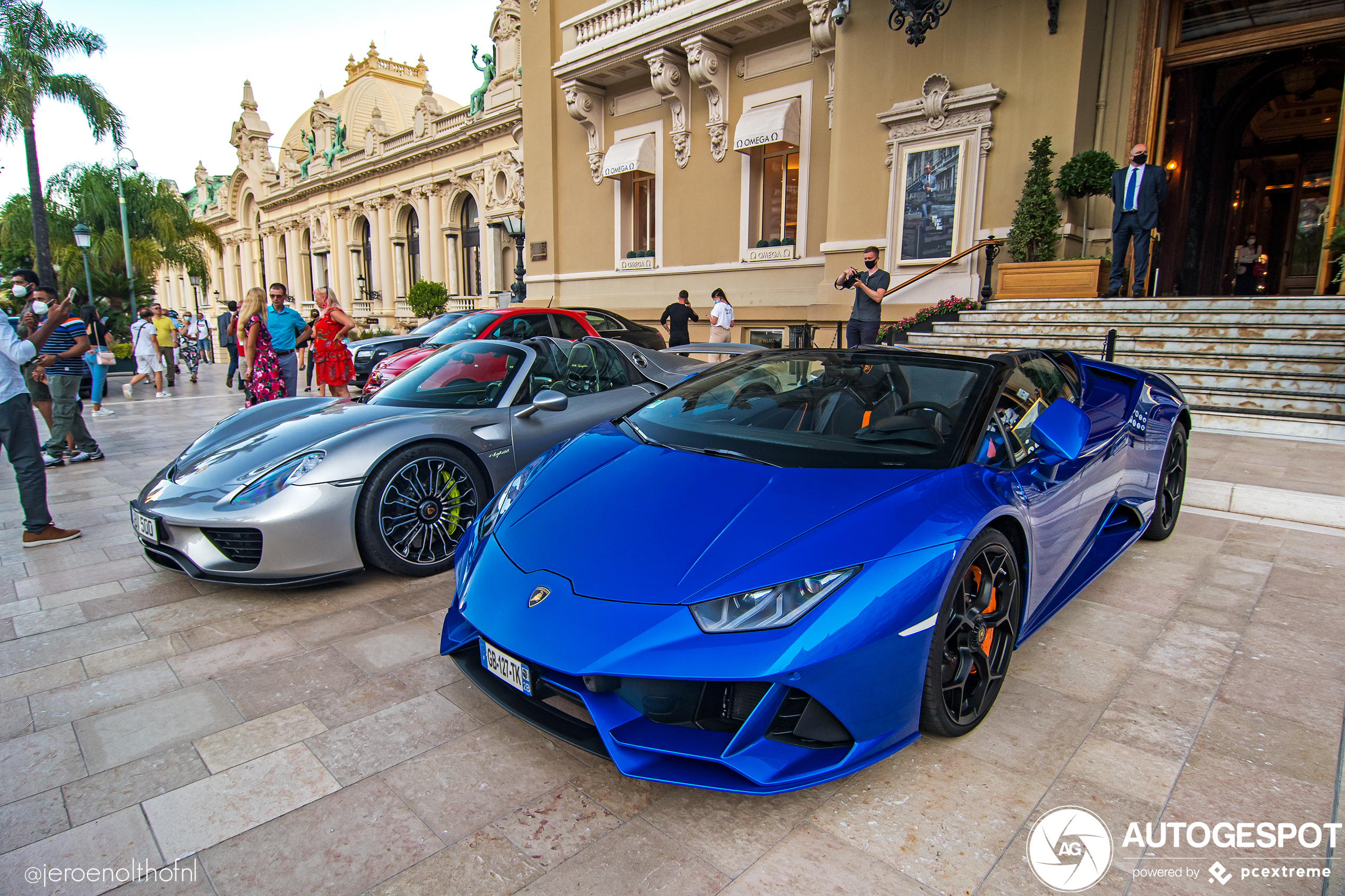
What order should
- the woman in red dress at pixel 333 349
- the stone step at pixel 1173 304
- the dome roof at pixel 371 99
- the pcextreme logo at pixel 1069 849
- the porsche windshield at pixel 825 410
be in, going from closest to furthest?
the pcextreme logo at pixel 1069 849, the porsche windshield at pixel 825 410, the stone step at pixel 1173 304, the woman in red dress at pixel 333 349, the dome roof at pixel 371 99

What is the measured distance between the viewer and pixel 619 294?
16891mm

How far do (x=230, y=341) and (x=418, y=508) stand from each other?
1379cm

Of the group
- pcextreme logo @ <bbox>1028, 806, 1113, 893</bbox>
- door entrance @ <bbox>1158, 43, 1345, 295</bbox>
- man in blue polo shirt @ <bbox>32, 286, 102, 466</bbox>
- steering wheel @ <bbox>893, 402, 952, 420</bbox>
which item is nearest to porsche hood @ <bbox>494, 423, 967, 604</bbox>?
steering wheel @ <bbox>893, 402, 952, 420</bbox>

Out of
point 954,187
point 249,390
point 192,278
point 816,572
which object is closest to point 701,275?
point 954,187

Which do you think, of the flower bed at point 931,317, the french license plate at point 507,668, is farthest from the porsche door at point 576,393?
the flower bed at point 931,317

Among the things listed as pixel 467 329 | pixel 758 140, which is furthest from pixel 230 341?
pixel 758 140

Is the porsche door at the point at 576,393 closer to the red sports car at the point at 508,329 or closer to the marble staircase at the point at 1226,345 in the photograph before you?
the marble staircase at the point at 1226,345

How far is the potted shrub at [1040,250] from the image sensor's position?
9523 mm

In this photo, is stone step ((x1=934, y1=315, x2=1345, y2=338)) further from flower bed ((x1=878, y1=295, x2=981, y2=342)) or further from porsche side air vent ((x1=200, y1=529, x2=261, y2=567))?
porsche side air vent ((x1=200, y1=529, x2=261, y2=567))

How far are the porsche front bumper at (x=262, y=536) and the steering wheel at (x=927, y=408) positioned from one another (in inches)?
97.6

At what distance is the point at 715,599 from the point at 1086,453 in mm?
2010

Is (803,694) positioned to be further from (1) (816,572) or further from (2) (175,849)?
(2) (175,849)

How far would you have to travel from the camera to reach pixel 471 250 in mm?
29453

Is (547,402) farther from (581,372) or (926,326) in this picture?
(926,326)
